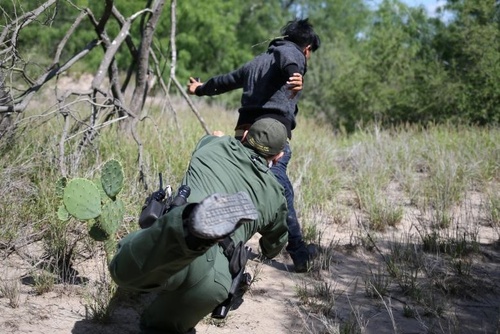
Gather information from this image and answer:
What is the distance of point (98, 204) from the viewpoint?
14.0 ft

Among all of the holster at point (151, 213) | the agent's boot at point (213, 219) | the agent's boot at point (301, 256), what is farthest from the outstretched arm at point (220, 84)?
the agent's boot at point (213, 219)

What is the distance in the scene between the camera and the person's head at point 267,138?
3.88 meters

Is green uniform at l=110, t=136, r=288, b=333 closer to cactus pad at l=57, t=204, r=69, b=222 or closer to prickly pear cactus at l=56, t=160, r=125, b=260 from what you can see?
prickly pear cactus at l=56, t=160, r=125, b=260

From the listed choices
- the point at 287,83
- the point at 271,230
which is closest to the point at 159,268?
the point at 271,230

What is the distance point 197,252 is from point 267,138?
1230mm

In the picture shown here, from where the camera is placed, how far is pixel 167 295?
3.37 m

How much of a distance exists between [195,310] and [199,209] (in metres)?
0.85

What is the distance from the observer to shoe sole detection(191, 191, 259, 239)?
267cm

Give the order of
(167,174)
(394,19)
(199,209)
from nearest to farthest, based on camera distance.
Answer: (199,209)
(167,174)
(394,19)

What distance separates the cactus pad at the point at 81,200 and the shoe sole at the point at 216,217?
171 centimetres

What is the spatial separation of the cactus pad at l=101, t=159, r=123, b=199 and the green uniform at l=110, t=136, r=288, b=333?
0.64 metres

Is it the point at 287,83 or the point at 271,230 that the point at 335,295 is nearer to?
the point at 271,230

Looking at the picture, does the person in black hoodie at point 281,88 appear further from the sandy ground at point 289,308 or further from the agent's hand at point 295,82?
the sandy ground at point 289,308

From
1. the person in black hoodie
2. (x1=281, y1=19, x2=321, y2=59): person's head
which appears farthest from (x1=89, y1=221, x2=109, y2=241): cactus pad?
(x1=281, y1=19, x2=321, y2=59): person's head
